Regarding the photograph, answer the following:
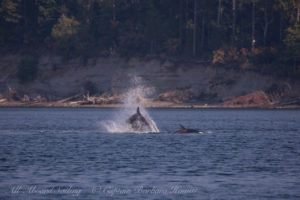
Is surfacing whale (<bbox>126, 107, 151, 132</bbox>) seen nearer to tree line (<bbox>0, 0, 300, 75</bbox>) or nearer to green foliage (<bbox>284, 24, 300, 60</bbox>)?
green foliage (<bbox>284, 24, 300, 60</bbox>)

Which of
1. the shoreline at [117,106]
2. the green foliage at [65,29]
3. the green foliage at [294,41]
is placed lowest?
the shoreline at [117,106]

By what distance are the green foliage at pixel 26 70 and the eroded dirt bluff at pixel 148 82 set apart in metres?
0.83

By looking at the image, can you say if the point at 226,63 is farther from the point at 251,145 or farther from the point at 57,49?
the point at 251,145

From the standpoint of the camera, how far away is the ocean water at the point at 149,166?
754 inches

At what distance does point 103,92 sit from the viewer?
8806 centimetres

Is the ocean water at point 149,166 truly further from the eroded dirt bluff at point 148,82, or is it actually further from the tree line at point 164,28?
the tree line at point 164,28

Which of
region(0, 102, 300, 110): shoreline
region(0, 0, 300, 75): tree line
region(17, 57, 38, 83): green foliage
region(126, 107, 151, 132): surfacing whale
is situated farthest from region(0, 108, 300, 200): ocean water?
region(17, 57, 38, 83): green foliage

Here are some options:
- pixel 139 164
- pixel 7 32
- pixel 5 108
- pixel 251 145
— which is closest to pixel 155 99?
pixel 5 108

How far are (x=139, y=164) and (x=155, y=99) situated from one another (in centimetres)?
6039

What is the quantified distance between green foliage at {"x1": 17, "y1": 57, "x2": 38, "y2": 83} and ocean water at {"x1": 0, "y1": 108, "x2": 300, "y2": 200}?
5187 centimetres

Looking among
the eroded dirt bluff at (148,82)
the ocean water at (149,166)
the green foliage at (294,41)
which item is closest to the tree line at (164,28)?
the green foliage at (294,41)

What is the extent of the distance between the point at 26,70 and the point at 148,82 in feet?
66.4

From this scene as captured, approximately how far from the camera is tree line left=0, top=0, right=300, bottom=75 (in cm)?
8494

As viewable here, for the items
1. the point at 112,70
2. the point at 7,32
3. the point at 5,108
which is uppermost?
the point at 7,32
